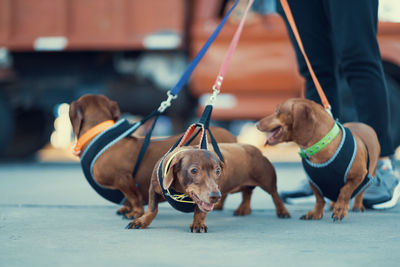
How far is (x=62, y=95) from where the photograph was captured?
632cm

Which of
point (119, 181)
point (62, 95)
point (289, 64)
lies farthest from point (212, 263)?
point (62, 95)

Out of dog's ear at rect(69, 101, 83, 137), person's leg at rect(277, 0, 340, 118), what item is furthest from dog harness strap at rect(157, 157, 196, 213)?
person's leg at rect(277, 0, 340, 118)

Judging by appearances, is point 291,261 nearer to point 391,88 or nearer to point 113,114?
Result: point 113,114

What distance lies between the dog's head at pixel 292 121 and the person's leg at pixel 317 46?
0.54 m

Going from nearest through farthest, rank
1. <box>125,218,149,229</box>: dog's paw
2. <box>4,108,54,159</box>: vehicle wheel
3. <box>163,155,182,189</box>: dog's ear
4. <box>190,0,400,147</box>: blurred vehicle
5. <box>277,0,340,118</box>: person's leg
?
<box>163,155,182,189</box>: dog's ear < <box>125,218,149,229</box>: dog's paw < <box>277,0,340,118</box>: person's leg < <box>190,0,400,147</box>: blurred vehicle < <box>4,108,54,159</box>: vehicle wheel

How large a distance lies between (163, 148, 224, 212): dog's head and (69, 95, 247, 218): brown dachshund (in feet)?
1.63

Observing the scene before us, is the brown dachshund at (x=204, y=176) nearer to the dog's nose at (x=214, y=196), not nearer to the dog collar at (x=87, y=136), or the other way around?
the dog's nose at (x=214, y=196)

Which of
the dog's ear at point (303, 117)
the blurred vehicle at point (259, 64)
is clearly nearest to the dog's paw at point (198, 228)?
the dog's ear at point (303, 117)

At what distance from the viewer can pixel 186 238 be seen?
7.03ft

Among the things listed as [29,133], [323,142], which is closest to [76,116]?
[323,142]

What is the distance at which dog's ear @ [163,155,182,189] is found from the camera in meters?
2.20

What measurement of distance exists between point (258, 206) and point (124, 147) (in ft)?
2.90

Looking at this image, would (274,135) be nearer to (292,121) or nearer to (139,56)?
(292,121)

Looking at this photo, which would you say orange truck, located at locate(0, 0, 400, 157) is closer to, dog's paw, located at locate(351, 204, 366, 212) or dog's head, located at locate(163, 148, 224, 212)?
dog's paw, located at locate(351, 204, 366, 212)
